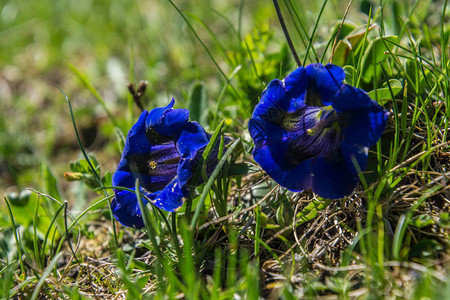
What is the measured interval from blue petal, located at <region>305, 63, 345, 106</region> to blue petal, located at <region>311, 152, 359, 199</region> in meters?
0.20

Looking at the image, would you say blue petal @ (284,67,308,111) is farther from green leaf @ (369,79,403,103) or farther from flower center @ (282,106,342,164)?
green leaf @ (369,79,403,103)

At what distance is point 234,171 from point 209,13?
8.73 feet

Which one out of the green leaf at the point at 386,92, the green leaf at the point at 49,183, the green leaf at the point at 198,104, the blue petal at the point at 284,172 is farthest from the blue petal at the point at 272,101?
the green leaf at the point at 49,183

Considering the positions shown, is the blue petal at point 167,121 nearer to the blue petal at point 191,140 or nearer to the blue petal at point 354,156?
the blue petal at point 191,140

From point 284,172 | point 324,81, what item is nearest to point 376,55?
point 324,81

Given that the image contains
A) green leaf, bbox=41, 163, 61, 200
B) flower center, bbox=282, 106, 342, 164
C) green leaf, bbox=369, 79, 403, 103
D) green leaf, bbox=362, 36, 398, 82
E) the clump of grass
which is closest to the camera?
the clump of grass

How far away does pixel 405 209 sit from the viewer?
167 centimetres

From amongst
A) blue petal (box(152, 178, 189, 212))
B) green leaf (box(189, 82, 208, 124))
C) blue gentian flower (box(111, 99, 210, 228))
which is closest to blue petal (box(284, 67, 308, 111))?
blue gentian flower (box(111, 99, 210, 228))

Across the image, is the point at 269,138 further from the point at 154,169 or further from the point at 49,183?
the point at 49,183

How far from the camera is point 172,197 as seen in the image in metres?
1.69

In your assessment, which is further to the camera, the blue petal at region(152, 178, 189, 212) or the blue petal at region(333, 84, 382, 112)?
the blue petal at region(152, 178, 189, 212)

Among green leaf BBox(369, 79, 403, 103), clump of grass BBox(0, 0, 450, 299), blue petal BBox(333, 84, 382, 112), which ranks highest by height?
blue petal BBox(333, 84, 382, 112)

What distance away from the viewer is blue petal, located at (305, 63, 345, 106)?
1.62 metres

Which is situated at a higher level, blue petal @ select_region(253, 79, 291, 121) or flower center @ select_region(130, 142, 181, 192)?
blue petal @ select_region(253, 79, 291, 121)
